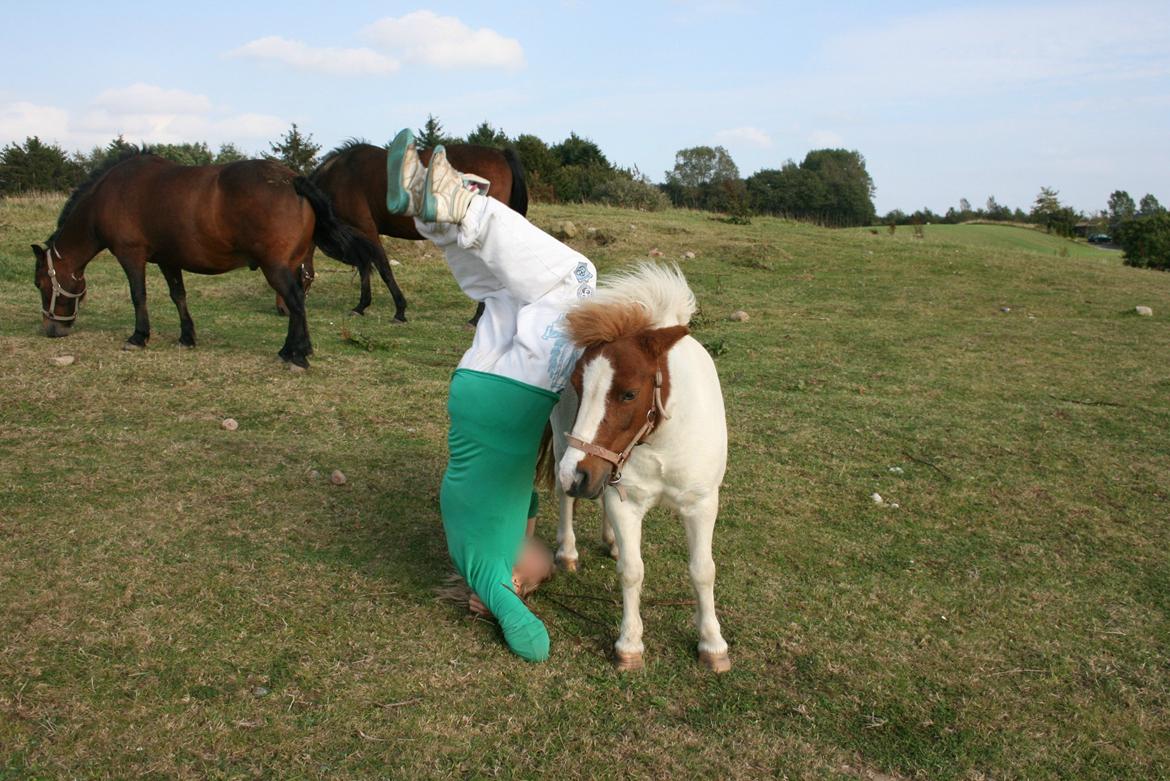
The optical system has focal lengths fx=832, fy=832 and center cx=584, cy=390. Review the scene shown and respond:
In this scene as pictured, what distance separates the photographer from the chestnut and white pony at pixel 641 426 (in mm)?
2789

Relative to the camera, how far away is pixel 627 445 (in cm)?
287

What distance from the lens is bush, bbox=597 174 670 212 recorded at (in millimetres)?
26250

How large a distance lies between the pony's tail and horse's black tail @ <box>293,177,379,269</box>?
3968 mm

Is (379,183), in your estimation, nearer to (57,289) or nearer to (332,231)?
(332,231)

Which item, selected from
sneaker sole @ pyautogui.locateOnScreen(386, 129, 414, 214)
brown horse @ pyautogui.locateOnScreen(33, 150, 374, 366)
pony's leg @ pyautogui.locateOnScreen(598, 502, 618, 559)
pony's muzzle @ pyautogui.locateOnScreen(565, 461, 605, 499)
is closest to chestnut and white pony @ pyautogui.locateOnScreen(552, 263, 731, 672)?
pony's muzzle @ pyautogui.locateOnScreen(565, 461, 605, 499)

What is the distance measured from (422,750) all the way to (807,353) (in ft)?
22.6

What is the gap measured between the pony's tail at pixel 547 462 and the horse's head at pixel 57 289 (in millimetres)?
6012

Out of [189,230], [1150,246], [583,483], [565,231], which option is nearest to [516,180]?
[189,230]

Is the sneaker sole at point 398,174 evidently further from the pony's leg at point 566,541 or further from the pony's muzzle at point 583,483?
the pony's leg at point 566,541

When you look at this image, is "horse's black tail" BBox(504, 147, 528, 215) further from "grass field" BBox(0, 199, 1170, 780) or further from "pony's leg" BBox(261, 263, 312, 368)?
"pony's leg" BBox(261, 263, 312, 368)

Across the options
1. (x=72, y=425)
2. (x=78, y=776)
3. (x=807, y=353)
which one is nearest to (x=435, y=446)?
(x=72, y=425)

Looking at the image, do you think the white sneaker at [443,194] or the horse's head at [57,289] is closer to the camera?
the white sneaker at [443,194]

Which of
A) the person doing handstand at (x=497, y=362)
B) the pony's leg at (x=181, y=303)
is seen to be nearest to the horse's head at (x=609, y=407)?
the person doing handstand at (x=497, y=362)

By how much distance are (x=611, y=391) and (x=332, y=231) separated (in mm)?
5211
